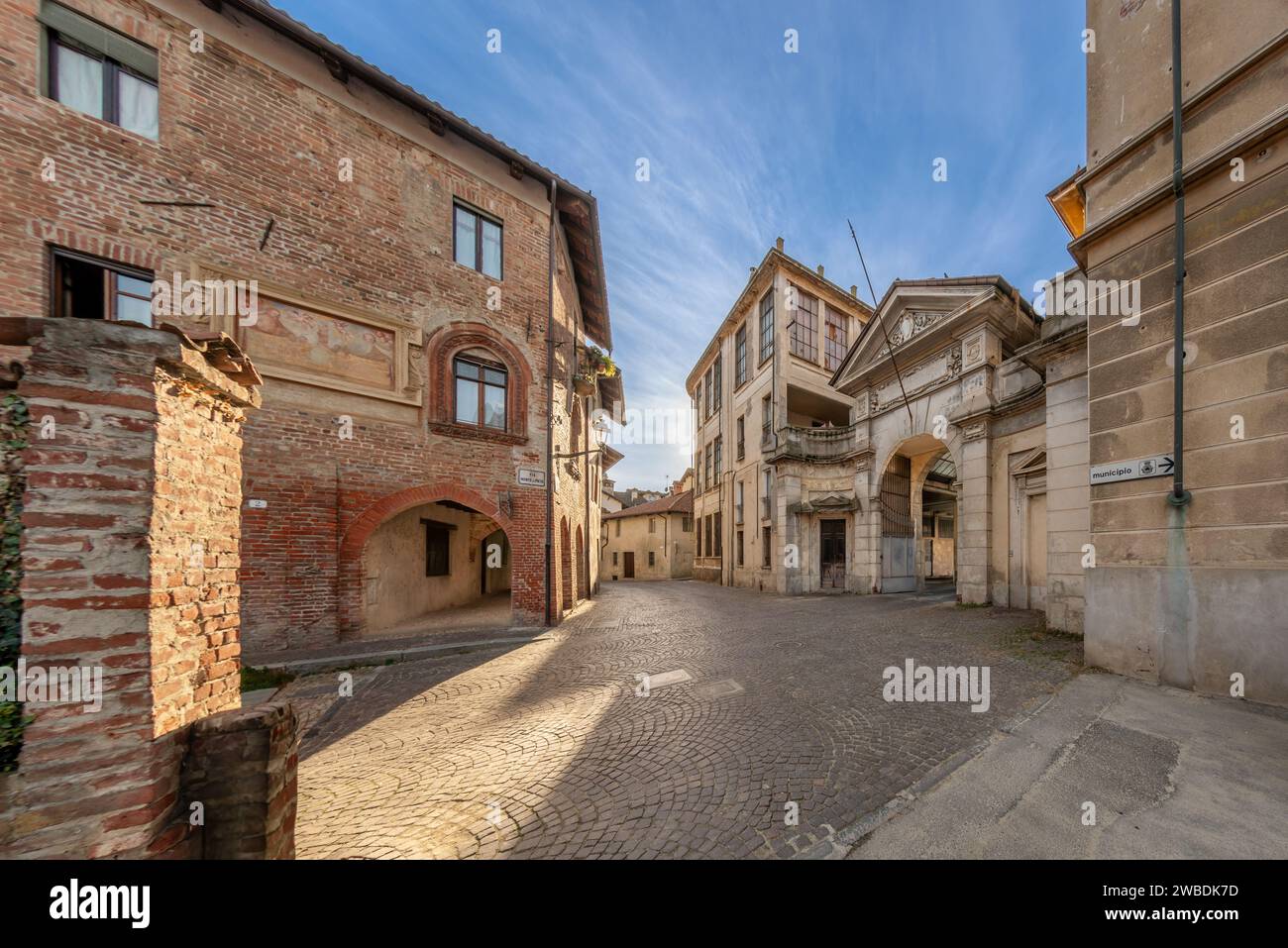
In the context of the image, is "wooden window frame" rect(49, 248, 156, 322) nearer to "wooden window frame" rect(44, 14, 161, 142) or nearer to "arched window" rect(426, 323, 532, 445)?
"wooden window frame" rect(44, 14, 161, 142)

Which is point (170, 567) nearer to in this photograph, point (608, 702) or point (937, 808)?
point (608, 702)

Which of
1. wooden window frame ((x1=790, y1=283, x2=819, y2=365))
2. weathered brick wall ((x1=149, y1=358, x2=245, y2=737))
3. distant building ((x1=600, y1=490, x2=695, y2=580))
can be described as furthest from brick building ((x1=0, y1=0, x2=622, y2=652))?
distant building ((x1=600, y1=490, x2=695, y2=580))

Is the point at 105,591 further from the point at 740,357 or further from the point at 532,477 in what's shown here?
the point at 740,357

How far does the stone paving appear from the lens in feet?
9.45

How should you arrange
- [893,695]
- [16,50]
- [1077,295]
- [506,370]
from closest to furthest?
[893,695] → [16,50] → [1077,295] → [506,370]

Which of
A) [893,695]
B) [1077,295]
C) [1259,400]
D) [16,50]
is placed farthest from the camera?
[1077,295]

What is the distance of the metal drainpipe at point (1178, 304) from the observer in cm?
529

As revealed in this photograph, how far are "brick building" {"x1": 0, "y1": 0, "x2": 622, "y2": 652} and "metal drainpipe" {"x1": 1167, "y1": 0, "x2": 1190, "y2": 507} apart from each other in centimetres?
1026

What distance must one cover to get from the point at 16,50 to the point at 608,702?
41.4ft

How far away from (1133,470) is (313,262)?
13927 mm

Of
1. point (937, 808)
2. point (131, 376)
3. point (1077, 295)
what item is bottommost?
point (937, 808)

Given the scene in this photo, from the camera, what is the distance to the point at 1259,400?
4.79 metres

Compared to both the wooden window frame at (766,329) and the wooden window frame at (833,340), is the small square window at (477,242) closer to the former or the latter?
the wooden window frame at (766,329)
